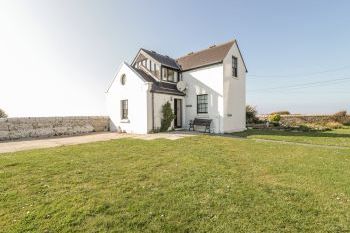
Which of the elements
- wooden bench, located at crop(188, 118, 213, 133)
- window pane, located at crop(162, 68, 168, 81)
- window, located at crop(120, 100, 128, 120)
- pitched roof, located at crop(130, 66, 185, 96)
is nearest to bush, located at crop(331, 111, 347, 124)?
wooden bench, located at crop(188, 118, 213, 133)

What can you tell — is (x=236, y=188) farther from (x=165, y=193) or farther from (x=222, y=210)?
(x=165, y=193)

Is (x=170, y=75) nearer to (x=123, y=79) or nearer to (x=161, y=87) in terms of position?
(x=161, y=87)

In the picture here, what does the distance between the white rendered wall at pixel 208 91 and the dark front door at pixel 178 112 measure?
1.72ft

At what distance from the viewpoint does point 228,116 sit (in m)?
17.2

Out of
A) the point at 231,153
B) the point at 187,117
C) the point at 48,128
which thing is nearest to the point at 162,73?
the point at 187,117

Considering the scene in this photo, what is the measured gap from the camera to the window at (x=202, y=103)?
17.7 metres

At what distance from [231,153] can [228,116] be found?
883cm

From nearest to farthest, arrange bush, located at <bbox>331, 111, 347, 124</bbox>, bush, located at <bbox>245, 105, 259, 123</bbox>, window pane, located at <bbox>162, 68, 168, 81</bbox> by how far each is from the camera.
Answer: window pane, located at <bbox>162, 68, 168, 81</bbox> < bush, located at <bbox>245, 105, 259, 123</bbox> < bush, located at <bbox>331, 111, 347, 124</bbox>

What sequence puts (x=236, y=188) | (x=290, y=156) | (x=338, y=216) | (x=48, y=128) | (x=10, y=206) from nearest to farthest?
(x=338, y=216)
(x=10, y=206)
(x=236, y=188)
(x=290, y=156)
(x=48, y=128)

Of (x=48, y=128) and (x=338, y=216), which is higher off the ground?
(x=48, y=128)

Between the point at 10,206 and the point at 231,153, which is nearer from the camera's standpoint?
the point at 10,206

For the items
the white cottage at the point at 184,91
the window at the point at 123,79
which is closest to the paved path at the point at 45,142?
the white cottage at the point at 184,91

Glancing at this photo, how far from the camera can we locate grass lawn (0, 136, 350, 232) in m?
3.42

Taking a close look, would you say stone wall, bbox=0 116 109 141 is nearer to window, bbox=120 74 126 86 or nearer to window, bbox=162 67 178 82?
window, bbox=120 74 126 86
